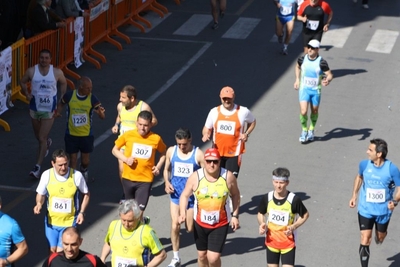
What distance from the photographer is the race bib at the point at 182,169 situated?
1218cm

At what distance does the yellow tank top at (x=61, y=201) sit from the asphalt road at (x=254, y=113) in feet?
4.02

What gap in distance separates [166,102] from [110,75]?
2.36 metres

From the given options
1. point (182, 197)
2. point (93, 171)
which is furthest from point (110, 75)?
point (182, 197)

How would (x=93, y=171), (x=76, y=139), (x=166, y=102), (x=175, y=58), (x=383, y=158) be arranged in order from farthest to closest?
(x=175, y=58) → (x=166, y=102) → (x=93, y=171) → (x=76, y=139) → (x=383, y=158)

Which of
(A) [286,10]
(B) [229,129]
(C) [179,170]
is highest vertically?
(A) [286,10]

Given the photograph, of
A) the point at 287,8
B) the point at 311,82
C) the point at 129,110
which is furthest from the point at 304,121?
the point at 287,8

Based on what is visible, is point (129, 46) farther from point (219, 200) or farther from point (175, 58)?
point (219, 200)

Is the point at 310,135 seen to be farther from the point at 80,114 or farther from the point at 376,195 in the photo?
the point at 376,195

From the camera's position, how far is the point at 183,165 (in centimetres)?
1220

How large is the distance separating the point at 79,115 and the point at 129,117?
3.22 feet

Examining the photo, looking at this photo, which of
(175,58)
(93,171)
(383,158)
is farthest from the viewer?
(175,58)

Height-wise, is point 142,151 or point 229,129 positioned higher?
point 229,129

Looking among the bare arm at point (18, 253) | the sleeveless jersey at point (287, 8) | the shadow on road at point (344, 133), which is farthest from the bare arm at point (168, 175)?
the sleeveless jersey at point (287, 8)

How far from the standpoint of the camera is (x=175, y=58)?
899 inches
